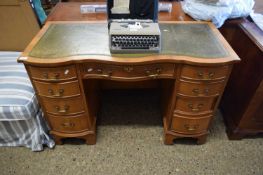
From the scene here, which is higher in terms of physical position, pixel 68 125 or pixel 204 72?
pixel 204 72

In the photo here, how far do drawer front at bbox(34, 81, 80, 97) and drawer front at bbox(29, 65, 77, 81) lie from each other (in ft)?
0.13

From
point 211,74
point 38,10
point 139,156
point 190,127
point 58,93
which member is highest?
point 38,10

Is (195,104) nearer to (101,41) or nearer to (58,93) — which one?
(101,41)

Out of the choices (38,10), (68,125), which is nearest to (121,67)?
(68,125)

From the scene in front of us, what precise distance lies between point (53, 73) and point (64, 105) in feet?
0.79

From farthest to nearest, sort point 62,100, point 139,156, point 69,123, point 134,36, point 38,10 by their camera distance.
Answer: point 38,10
point 139,156
point 69,123
point 62,100
point 134,36

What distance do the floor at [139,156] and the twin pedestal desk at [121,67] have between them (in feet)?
0.75

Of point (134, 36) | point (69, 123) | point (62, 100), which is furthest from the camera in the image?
point (69, 123)

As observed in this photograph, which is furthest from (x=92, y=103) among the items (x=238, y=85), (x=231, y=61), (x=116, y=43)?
(x=238, y=85)

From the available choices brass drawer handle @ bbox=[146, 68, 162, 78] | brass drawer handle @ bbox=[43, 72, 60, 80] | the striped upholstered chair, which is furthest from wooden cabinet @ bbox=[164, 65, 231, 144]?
the striped upholstered chair

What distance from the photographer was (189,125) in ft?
4.18

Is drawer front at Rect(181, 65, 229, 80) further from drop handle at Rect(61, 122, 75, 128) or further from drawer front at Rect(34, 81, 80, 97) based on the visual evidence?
drop handle at Rect(61, 122, 75, 128)

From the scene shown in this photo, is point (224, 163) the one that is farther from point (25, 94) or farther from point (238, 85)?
point (25, 94)

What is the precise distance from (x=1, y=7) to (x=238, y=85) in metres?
1.76
